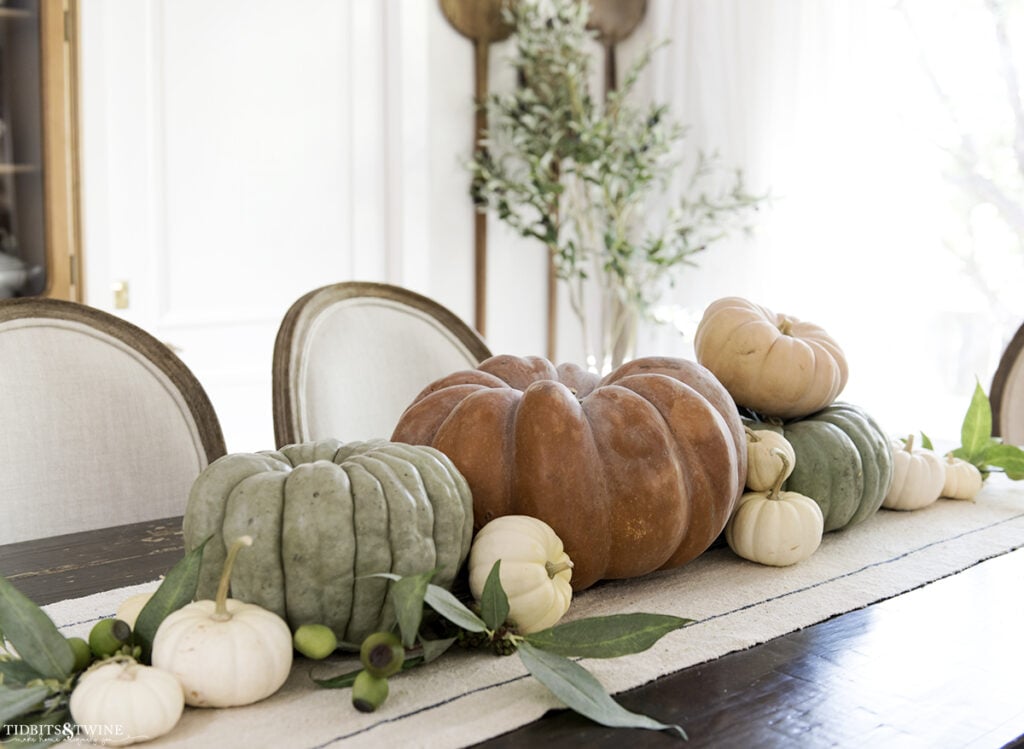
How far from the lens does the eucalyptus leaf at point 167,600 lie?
2.35ft

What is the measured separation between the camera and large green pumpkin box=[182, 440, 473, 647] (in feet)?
2.47

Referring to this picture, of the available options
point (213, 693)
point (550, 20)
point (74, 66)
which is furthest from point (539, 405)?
point (550, 20)

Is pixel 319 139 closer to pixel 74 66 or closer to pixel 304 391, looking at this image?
pixel 74 66

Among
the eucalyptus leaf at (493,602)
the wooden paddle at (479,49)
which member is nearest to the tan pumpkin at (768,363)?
the eucalyptus leaf at (493,602)

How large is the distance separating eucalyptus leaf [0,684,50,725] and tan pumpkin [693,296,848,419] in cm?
77

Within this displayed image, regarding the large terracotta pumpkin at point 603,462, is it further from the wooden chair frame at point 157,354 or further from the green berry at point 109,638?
the wooden chair frame at point 157,354

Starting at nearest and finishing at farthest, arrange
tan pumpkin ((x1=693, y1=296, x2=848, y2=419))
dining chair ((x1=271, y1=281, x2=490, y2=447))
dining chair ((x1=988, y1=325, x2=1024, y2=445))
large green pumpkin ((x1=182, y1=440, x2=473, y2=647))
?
1. large green pumpkin ((x1=182, y1=440, x2=473, y2=647))
2. tan pumpkin ((x1=693, y1=296, x2=848, y2=419))
3. dining chair ((x1=271, y1=281, x2=490, y2=447))
4. dining chair ((x1=988, y1=325, x2=1024, y2=445))

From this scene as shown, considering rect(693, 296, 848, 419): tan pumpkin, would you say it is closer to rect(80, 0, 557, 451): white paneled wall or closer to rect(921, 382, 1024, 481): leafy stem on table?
rect(921, 382, 1024, 481): leafy stem on table

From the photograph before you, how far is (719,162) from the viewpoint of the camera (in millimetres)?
3873

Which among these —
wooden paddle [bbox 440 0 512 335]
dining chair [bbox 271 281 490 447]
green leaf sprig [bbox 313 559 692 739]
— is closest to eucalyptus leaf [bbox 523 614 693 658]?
green leaf sprig [bbox 313 559 692 739]

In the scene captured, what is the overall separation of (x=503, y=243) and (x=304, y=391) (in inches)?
97.1

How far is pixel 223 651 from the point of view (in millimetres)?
691

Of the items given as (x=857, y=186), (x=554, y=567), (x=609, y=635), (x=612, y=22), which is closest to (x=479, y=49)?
(x=612, y=22)

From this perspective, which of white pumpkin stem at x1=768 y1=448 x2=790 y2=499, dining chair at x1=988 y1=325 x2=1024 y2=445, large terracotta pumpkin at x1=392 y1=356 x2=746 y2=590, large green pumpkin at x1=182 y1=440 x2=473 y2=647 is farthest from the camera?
dining chair at x1=988 y1=325 x2=1024 y2=445
